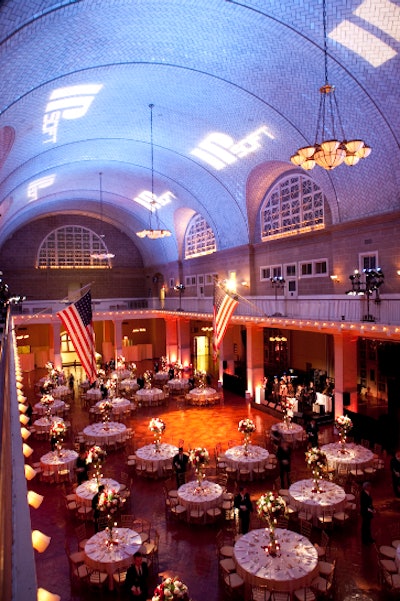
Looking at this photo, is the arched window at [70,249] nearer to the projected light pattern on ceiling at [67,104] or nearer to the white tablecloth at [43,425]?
the white tablecloth at [43,425]

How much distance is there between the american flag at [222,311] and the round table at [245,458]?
11.3 ft

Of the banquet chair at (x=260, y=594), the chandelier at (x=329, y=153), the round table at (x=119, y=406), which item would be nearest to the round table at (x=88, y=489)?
the banquet chair at (x=260, y=594)

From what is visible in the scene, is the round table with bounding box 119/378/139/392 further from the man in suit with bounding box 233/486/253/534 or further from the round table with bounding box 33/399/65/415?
the man in suit with bounding box 233/486/253/534

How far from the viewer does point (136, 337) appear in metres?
42.3

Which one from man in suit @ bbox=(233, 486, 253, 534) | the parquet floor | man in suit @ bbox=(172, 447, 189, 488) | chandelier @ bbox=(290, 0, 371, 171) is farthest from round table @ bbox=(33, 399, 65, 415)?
chandelier @ bbox=(290, 0, 371, 171)

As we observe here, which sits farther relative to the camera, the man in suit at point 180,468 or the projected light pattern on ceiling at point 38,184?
the projected light pattern on ceiling at point 38,184

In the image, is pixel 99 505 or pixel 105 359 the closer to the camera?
pixel 99 505

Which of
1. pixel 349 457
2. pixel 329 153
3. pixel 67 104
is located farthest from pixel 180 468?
pixel 67 104

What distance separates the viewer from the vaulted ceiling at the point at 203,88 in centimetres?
1173

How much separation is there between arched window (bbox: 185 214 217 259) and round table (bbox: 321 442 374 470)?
18.1 meters

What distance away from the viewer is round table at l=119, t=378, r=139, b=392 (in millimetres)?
26545

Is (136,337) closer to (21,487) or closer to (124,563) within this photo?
(124,563)

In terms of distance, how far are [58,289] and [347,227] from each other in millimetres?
27655

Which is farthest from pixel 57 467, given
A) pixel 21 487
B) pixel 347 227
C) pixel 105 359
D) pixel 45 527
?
pixel 105 359
